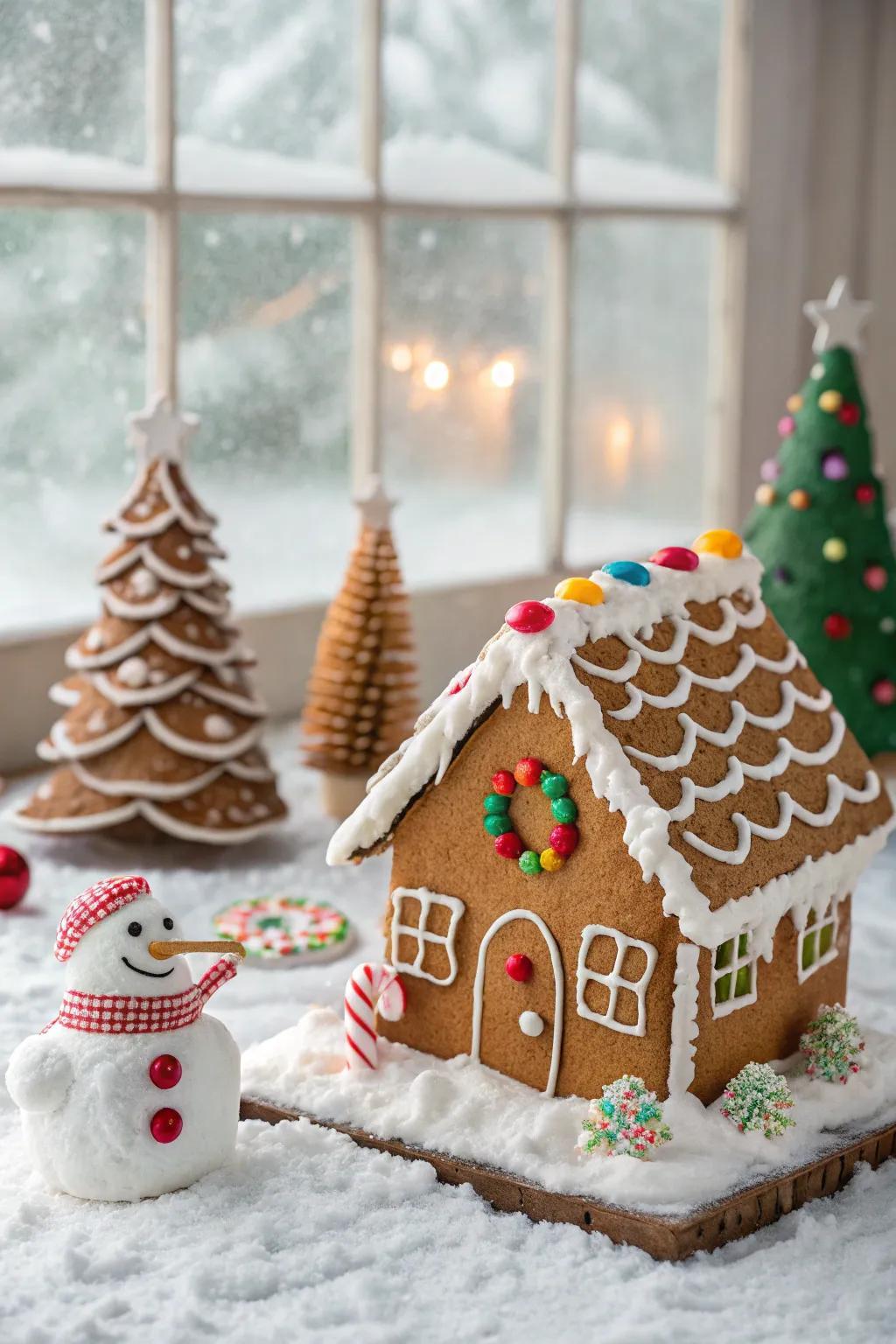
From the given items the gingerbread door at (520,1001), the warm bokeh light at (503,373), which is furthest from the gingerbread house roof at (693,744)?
the warm bokeh light at (503,373)

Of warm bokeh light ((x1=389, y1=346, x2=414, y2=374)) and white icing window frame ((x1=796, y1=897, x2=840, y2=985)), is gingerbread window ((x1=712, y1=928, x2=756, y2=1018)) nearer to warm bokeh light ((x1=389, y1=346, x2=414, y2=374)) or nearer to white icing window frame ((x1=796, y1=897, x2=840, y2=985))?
white icing window frame ((x1=796, y1=897, x2=840, y2=985))

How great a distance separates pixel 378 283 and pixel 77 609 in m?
1.41

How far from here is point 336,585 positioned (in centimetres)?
591

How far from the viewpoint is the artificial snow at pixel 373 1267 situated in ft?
8.09

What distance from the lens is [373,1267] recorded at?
2609mm

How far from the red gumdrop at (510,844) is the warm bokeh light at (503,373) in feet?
11.3

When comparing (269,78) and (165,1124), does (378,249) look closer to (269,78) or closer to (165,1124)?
(269,78)

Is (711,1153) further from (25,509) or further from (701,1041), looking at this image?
(25,509)

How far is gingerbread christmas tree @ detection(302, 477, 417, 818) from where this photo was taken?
476 centimetres

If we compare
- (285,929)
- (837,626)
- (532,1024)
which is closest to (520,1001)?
(532,1024)

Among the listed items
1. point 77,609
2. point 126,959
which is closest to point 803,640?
point 77,609

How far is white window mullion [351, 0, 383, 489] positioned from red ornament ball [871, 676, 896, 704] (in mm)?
1770

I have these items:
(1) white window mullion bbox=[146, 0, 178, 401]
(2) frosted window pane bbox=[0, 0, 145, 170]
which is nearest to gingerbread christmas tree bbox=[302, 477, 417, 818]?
(1) white window mullion bbox=[146, 0, 178, 401]

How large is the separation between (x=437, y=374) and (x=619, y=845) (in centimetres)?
341
